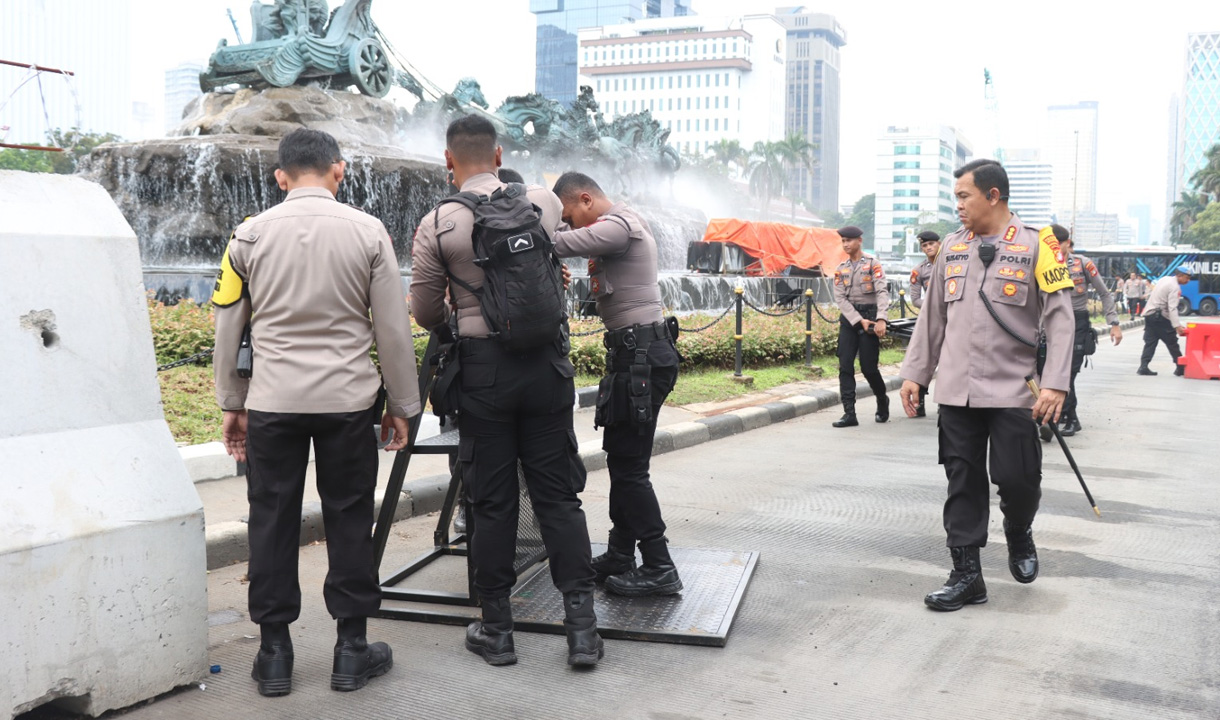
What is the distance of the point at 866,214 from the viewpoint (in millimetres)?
152125

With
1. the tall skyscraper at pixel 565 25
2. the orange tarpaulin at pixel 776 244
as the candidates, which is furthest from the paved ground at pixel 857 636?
the tall skyscraper at pixel 565 25

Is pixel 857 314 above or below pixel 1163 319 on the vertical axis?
above

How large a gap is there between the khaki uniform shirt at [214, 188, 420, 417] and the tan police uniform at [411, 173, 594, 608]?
21cm

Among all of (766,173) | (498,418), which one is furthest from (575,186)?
(766,173)

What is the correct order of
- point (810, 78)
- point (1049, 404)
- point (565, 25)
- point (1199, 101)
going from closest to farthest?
point (1049, 404)
point (565, 25)
point (810, 78)
point (1199, 101)

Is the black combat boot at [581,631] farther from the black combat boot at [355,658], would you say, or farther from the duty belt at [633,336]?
the duty belt at [633,336]

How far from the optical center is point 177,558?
3484 millimetres

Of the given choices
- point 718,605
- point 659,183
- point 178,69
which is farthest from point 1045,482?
point 178,69

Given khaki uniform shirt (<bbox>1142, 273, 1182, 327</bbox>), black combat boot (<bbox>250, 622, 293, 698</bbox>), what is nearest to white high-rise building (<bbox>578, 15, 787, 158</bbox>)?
khaki uniform shirt (<bbox>1142, 273, 1182, 327</bbox>)

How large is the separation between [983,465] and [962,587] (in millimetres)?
530

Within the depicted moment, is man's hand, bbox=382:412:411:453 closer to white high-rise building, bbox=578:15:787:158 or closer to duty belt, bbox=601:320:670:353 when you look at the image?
duty belt, bbox=601:320:670:353

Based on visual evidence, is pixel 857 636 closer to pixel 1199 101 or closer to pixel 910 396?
pixel 910 396

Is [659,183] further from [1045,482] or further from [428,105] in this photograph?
[1045,482]

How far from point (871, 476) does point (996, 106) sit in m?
183
